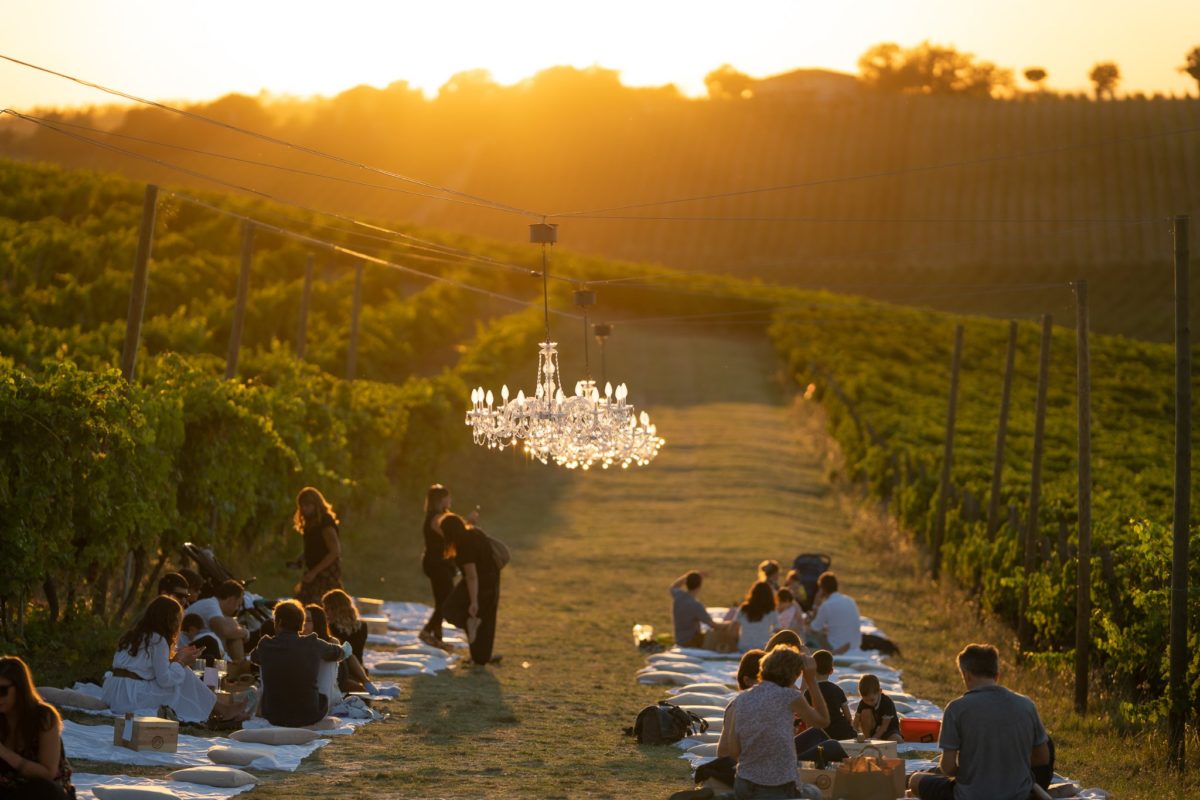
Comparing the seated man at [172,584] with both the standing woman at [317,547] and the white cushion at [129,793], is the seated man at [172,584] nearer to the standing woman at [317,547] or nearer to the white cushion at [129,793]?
the standing woman at [317,547]

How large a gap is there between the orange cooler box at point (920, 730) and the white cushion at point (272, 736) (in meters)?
4.58

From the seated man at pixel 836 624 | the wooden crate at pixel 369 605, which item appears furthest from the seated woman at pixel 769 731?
the wooden crate at pixel 369 605

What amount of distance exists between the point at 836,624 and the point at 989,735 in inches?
358

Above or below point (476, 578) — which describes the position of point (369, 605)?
below

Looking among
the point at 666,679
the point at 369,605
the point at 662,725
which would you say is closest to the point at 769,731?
the point at 662,725

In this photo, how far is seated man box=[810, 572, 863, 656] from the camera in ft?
63.0

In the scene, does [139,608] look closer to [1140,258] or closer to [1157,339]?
[1157,339]

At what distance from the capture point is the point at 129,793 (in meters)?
10.4

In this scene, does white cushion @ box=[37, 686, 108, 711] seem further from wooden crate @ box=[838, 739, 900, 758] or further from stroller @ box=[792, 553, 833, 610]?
stroller @ box=[792, 553, 833, 610]

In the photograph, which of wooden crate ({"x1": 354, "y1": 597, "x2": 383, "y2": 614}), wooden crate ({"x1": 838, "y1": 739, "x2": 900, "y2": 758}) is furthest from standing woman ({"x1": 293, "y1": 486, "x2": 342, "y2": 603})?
wooden crate ({"x1": 838, "y1": 739, "x2": 900, "y2": 758})

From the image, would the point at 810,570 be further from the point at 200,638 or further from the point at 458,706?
the point at 200,638

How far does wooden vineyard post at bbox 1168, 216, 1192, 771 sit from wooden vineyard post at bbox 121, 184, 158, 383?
31.4ft

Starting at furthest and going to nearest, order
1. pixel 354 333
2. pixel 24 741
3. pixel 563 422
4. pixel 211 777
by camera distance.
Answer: pixel 354 333
pixel 563 422
pixel 211 777
pixel 24 741

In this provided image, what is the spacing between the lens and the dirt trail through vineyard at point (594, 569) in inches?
493
